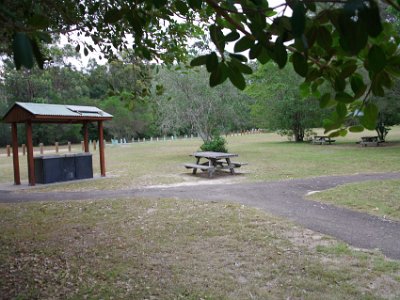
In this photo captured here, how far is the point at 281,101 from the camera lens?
31.8 metres

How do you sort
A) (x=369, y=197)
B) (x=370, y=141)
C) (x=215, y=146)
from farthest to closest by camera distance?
(x=370, y=141) → (x=215, y=146) → (x=369, y=197)

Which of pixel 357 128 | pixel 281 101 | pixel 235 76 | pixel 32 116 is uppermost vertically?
pixel 281 101

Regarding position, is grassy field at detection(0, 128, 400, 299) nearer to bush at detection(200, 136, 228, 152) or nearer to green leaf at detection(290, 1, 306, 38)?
green leaf at detection(290, 1, 306, 38)

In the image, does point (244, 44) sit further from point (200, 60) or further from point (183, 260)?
point (183, 260)

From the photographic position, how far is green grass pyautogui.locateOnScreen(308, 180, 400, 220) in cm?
726

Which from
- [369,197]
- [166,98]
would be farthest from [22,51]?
[369,197]

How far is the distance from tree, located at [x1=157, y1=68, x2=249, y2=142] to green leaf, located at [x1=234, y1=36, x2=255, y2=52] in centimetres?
1919

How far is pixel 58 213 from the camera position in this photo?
793 centimetres

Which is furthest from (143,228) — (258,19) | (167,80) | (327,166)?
(167,80)

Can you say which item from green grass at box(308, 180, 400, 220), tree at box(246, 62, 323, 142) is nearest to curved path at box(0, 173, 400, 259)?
green grass at box(308, 180, 400, 220)

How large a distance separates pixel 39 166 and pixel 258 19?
12.9 meters

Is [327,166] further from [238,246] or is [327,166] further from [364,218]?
[238,246]

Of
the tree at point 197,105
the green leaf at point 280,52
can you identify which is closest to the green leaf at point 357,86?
the green leaf at point 280,52

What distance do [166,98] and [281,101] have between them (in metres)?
24.2
